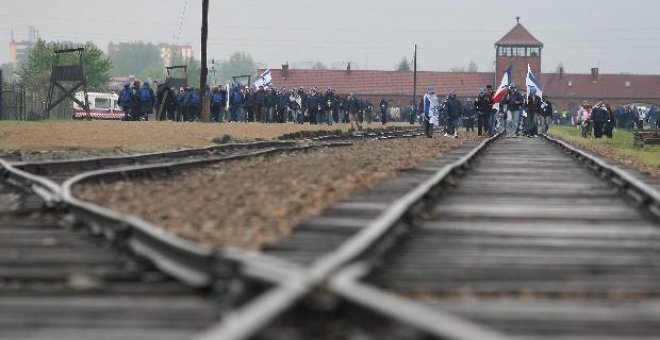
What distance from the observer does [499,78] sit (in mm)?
145500

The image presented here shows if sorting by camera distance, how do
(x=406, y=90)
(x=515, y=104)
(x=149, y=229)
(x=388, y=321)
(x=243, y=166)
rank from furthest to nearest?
1. (x=406, y=90)
2. (x=515, y=104)
3. (x=243, y=166)
4. (x=149, y=229)
5. (x=388, y=321)

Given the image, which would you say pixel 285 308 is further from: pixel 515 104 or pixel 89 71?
pixel 89 71

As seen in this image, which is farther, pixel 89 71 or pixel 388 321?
pixel 89 71

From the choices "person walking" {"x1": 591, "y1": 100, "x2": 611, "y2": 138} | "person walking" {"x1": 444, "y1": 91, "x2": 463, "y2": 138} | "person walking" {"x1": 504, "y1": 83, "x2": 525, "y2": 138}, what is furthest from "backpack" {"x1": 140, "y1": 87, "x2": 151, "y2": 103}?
"person walking" {"x1": 591, "y1": 100, "x2": 611, "y2": 138}

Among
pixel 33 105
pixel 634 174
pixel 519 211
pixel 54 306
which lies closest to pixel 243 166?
pixel 634 174

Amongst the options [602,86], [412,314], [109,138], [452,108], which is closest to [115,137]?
[109,138]

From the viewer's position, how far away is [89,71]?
123625 millimetres

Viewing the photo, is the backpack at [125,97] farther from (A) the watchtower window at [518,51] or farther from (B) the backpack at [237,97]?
(A) the watchtower window at [518,51]

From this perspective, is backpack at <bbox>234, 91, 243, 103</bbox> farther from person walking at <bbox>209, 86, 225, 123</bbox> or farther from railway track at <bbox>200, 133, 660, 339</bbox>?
railway track at <bbox>200, 133, 660, 339</bbox>

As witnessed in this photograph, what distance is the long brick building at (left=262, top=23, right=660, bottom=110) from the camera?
14425cm

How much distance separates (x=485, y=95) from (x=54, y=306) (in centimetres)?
3693

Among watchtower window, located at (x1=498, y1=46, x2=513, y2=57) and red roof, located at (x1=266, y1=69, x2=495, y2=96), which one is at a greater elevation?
watchtower window, located at (x1=498, y1=46, x2=513, y2=57)

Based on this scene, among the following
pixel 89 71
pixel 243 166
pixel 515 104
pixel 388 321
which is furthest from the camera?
pixel 89 71

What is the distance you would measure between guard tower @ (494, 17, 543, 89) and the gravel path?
429 ft
